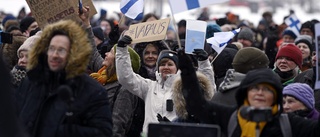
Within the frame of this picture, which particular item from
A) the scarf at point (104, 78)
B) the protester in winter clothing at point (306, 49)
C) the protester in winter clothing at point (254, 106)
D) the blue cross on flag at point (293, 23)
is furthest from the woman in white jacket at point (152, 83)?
the blue cross on flag at point (293, 23)

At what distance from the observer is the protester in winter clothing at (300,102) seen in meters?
7.49

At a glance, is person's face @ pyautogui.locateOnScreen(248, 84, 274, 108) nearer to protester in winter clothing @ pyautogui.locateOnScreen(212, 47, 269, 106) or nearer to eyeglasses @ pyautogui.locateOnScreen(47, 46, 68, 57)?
protester in winter clothing @ pyautogui.locateOnScreen(212, 47, 269, 106)

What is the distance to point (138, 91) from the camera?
28.7 ft

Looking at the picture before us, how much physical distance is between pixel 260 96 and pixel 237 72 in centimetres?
121

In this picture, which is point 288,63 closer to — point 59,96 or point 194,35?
point 194,35

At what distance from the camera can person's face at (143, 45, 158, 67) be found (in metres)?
10.1

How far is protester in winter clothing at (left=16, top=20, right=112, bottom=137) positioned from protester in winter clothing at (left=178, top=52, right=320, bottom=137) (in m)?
0.73

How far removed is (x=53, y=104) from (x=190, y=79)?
999 millimetres

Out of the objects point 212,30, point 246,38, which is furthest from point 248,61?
point 246,38

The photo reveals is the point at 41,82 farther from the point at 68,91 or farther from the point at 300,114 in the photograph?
the point at 300,114

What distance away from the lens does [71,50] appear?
6.76 metres

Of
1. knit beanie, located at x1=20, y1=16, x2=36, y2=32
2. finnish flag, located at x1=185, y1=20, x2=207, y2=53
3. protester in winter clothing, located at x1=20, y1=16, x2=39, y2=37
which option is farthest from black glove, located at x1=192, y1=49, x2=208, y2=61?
knit beanie, located at x1=20, y1=16, x2=36, y2=32

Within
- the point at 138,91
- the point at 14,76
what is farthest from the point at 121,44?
the point at 14,76

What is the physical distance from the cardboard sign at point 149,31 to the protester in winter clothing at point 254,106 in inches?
114
